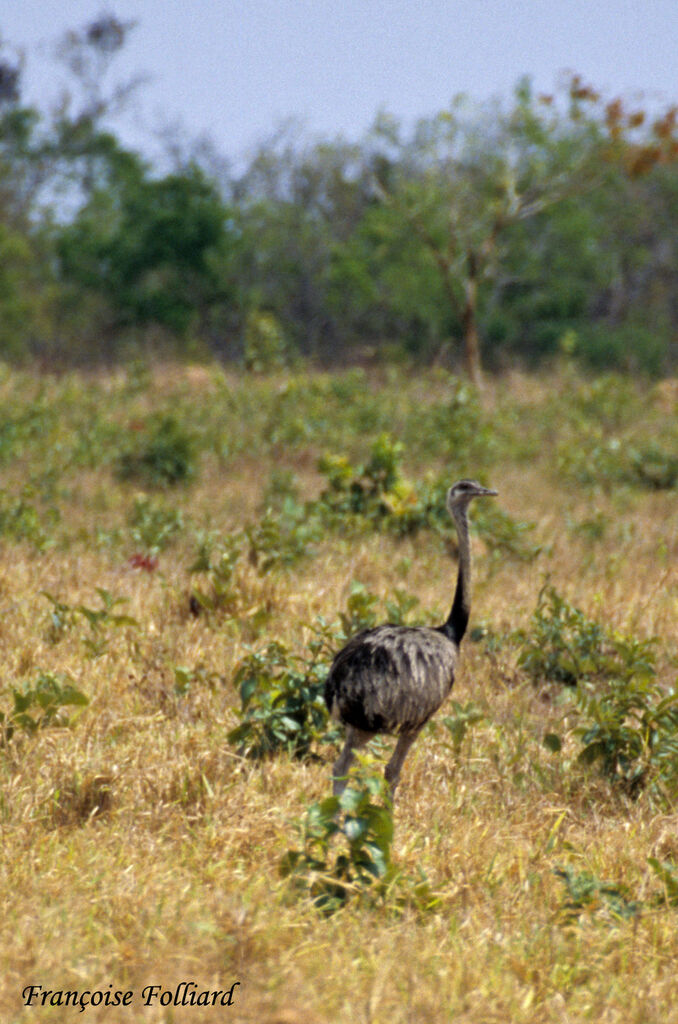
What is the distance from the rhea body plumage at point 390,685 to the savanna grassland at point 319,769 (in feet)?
1.08

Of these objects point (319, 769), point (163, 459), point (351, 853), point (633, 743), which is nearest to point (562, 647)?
point (633, 743)

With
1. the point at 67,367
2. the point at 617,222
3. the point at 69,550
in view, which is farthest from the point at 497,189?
the point at 69,550

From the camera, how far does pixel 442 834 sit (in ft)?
13.4

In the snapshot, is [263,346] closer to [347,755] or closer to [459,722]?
[459,722]

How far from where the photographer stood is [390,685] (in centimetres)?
413

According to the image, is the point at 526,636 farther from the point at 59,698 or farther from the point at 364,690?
the point at 59,698

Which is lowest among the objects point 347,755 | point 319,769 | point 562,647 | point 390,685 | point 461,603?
point 319,769

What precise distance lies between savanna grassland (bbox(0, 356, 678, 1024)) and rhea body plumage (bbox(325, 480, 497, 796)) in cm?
33

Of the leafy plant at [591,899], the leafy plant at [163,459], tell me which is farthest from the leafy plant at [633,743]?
the leafy plant at [163,459]

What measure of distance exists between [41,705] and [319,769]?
1.22 metres

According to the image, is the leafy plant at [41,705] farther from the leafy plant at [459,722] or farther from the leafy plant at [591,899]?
the leafy plant at [591,899]

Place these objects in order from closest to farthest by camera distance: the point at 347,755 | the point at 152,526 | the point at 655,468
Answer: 1. the point at 347,755
2. the point at 152,526
3. the point at 655,468

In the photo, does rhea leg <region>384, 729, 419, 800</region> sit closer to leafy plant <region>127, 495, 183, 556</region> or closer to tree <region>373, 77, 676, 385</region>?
leafy plant <region>127, 495, 183, 556</region>

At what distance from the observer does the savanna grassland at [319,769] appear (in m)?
3.04
